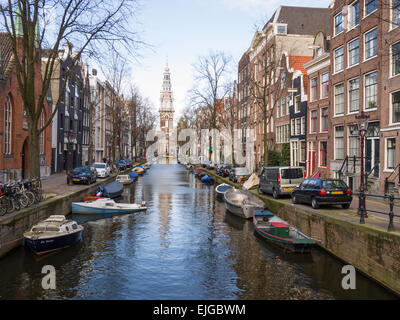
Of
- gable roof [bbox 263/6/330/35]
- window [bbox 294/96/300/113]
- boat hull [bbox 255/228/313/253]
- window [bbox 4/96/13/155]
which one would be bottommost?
boat hull [bbox 255/228/313/253]

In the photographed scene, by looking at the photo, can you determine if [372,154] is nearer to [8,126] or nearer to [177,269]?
[177,269]

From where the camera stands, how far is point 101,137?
7281 cm

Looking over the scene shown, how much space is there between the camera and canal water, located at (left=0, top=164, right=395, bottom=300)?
10.9m

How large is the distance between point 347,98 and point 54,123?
108 feet

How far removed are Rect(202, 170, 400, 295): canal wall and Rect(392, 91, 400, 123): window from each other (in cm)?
839

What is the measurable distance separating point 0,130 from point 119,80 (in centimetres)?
2369

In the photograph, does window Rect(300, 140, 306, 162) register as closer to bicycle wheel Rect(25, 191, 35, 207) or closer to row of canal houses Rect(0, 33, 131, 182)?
row of canal houses Rect(0, 33, 131, 182)

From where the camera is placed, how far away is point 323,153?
3158 cm

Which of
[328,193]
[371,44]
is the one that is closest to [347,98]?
[371,44]

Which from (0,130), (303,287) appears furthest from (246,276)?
(0,130)

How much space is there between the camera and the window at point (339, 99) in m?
27.7

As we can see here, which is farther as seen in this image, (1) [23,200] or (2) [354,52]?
(2) [354,52]

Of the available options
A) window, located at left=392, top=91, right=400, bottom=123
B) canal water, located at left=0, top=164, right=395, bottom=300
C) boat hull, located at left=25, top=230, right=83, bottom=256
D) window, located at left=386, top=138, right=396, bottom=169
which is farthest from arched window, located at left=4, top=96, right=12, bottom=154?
window, located at left=392, top=91, right=400, bottom=123

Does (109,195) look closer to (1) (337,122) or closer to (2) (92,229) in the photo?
(2) (92,229)
